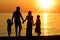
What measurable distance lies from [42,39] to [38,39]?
1.12ft

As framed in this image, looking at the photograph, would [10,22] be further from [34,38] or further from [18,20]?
[34,38]

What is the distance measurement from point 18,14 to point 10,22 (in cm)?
88

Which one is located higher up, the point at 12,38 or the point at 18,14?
the point at 18,14

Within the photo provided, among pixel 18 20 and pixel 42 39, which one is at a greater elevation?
pixel 18 20

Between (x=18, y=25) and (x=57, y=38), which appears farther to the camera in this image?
(x=57, y=38)

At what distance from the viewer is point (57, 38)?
20.7 m

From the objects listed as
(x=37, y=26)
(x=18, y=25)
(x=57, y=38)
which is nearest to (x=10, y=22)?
(x=18, y=25)

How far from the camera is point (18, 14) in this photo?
19.1 metres

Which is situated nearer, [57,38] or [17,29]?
[17,29]

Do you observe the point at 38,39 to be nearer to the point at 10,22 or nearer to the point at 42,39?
the point at 42,39

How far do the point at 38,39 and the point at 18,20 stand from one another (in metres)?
2.06

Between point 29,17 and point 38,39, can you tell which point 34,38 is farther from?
point 29,17

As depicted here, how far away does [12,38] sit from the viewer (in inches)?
798

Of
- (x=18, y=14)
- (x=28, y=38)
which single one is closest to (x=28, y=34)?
(x=28, y=38)
